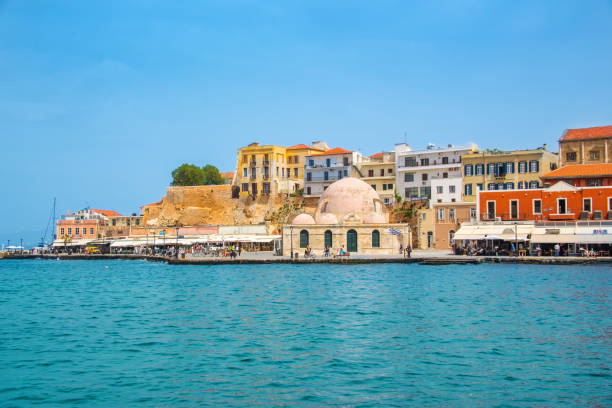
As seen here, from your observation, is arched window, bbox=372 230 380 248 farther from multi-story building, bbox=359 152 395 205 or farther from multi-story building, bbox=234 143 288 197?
multi-story building, bbox=234 143 288 197

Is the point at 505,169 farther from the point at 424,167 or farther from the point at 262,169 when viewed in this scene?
the point at 262,169

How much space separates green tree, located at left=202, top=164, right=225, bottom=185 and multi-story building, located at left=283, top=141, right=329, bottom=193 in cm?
1477

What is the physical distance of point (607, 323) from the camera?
1623cm

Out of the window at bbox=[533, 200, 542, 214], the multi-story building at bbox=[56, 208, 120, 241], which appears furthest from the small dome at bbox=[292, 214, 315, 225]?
the multi-story building at bbox=[56, 208, 120, 241]

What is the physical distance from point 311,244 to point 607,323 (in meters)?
28.5

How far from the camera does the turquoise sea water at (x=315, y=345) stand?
34.9 ft

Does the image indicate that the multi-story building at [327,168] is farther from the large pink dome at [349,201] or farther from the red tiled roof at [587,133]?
the red tiled roof at [587,133]

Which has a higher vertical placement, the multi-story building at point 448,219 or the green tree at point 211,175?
the green tree at point 211,175

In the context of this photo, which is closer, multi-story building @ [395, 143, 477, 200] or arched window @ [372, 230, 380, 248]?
arched window @ [372, 230, 380, 248]

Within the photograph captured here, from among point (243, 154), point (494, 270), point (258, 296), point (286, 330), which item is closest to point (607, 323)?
point (286, 330)

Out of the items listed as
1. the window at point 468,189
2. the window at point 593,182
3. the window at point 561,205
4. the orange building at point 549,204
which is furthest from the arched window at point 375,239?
the window at point 593,182

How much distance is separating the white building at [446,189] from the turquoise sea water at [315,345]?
826 inches

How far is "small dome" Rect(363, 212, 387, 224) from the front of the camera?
43.5 metres

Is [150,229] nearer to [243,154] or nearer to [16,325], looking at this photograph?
[243,154]
